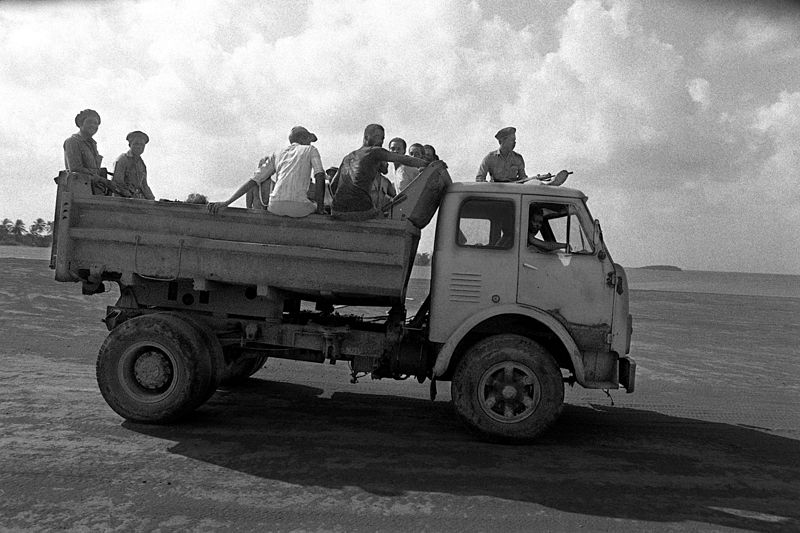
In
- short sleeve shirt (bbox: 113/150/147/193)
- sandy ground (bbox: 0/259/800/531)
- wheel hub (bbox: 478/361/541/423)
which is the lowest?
sandy ground (bbox: 0/259/800/531)

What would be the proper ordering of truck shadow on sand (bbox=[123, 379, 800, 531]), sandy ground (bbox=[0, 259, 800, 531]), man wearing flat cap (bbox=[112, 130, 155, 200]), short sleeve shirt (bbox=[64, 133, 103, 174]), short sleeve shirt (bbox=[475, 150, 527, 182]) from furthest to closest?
short sleeve shirt (bbox=[475, 150, 527, 182])
man wearing flat cap (bbox=[112, 130, 155, 200])
short sleeve shirt (bbox=[64, 133, 103, 174])
truck shadow on sand (bbox=[123, 379, 800, 531])
sandy ground (bbox=[0, 259, 800, 531])

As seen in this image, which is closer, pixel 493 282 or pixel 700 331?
pixel 493 282

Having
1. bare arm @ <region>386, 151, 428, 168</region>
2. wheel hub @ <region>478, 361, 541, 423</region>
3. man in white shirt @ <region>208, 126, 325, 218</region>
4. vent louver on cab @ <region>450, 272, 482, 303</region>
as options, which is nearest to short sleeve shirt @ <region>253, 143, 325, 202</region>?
man in white shirt @ <region>208, 126, 325, 218</region>

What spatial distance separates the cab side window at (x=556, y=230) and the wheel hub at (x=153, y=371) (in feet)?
13.1

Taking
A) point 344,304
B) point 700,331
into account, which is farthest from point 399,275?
point 700,331

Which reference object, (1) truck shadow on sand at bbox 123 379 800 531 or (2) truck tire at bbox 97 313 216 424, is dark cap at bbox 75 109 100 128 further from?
(1) truck shadow on sand at bbox 123 379 800 531

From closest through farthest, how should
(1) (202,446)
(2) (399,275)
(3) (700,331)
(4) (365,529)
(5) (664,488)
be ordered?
1. (4) (365,529)
2. (5) (664,488)
3. (1) (202,446)
4. (2) (399,275)
5. (3) (700,331)

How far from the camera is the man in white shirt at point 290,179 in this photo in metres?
5.93

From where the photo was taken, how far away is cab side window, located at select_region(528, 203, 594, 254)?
599 cm

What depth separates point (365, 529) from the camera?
12.7 ft

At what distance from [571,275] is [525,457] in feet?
6.14

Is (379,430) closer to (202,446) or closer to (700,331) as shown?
(202,446)

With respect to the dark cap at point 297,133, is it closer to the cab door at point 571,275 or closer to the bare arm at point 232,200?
the bare arm at point 232,200

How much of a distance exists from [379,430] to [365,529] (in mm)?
2217
